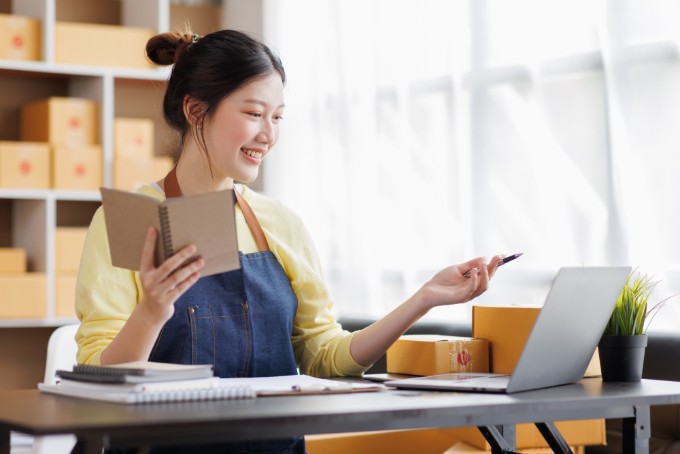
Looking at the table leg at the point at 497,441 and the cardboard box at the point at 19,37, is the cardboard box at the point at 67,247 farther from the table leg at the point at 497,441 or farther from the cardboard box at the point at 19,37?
the table leg at the point at 497,441

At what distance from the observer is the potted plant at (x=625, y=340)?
1753 millimetres

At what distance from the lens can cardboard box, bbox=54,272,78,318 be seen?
12.6 ft

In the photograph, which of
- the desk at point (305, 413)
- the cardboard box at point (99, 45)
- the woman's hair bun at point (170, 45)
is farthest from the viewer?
the cardboard box at point (99, 45)

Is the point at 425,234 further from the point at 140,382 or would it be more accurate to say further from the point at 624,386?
the point at 140,382

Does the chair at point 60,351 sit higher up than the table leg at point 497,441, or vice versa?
the chair at point 60,351

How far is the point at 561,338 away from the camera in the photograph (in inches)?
62.2

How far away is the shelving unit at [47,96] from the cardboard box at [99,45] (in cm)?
3

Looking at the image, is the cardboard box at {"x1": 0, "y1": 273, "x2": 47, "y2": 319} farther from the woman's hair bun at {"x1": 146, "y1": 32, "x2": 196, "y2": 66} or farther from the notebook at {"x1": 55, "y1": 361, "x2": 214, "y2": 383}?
the notebook at {"x1": 55, "y1": 361, "x2": 214, "y2": 383}

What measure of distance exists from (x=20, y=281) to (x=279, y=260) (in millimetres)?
2017

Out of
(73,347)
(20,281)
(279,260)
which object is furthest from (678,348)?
(20,281)

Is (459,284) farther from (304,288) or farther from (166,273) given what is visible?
(166,273)

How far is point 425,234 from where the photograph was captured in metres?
3.53

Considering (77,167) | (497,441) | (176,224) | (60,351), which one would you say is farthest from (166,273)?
(77,167)

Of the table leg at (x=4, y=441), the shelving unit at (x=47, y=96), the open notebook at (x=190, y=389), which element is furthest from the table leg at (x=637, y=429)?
the shelving unit at (x=47, y=96)
